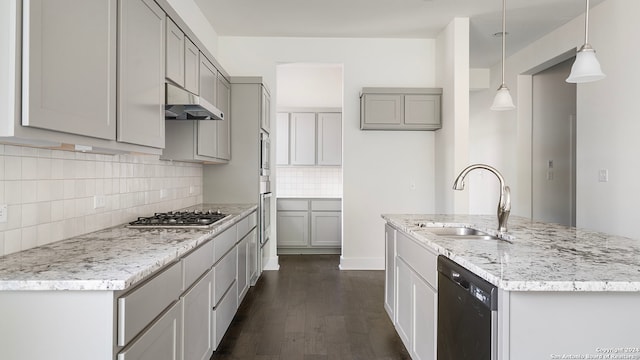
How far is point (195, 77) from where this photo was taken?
295 cm

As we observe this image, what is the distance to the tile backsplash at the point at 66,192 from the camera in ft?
5.13

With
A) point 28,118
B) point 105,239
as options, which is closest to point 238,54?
point 105,239

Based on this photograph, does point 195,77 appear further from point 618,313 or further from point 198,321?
point 618,313

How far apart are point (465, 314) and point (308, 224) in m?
4.38

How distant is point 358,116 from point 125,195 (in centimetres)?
313

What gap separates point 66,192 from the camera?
74.6 inches

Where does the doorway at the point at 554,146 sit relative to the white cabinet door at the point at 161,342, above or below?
above

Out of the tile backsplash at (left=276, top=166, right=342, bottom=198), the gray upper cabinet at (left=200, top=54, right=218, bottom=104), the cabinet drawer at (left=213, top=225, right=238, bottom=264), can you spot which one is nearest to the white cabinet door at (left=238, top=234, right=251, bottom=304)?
the cabinet drawer at (left=213, top=225, right=238, bottom=264)

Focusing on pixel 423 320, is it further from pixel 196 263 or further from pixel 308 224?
pixel 308 224

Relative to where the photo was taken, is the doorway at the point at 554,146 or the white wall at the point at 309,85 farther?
the white wall at the point at 309,85

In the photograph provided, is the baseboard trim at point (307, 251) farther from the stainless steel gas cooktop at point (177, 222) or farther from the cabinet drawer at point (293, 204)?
the stainless steel gas cooktop at point (177, 222)

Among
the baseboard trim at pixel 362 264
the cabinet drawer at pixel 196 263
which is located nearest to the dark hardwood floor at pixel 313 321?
the baseboard trim at pixel 362 264

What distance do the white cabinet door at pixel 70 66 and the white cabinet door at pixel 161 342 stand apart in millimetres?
806

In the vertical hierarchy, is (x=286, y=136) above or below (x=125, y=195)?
above
